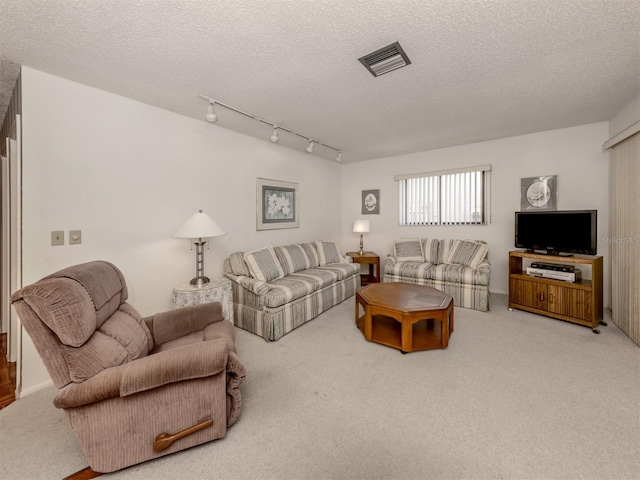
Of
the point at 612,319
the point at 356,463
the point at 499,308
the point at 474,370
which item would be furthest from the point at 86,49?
the point at 612,319

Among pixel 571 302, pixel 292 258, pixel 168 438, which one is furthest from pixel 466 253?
pixel 168 438

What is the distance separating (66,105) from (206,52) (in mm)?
1343

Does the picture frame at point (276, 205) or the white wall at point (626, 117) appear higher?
the white wall at point (626, 117)

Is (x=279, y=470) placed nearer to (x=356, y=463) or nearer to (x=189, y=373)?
(x=356, y=463)

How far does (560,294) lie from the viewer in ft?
10.2

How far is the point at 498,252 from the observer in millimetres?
4148

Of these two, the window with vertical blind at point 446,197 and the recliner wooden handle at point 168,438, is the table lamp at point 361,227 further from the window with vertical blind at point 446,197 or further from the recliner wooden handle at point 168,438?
the recliner wooden handle at point 168,438

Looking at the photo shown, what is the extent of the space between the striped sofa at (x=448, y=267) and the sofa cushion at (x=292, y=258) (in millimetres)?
1384

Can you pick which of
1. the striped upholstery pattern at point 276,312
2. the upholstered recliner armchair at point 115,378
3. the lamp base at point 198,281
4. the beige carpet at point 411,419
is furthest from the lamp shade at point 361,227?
the upholstered recliner armchair at point 115,378

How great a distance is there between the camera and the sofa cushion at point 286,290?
2812 mm

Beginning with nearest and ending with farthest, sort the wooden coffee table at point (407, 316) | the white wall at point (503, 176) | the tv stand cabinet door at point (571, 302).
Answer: the wooden coffee table at point (407, 316)
the tv stand cabinet door at point (571, 302)
the white wall at point (503, 176)

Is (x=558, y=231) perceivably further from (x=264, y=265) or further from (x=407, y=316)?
(x=264, y=265)

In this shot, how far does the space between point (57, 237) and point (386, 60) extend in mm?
2921

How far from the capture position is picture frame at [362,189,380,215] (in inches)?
209
